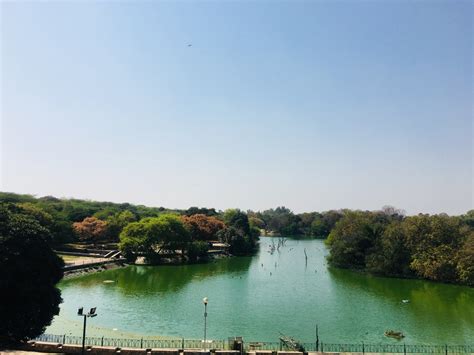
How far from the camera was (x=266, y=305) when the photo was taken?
41594 mm

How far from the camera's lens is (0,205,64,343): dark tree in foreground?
2055 centimetres

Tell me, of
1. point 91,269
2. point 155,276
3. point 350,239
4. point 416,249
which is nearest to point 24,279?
point 155,276

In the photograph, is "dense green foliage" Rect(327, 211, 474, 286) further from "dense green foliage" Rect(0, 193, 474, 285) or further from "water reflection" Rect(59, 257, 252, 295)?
"water reflection" Rect(59, 257, 252, 295)

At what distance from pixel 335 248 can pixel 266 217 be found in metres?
128

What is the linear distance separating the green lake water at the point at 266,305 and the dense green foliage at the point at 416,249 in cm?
204

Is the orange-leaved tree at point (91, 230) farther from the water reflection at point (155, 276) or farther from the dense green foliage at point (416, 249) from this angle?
the dense green foliage at point (416, 249)

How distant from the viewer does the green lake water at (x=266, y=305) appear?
1276 inches

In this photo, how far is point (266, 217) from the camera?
19762 cm

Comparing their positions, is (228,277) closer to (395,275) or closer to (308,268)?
(308,268)

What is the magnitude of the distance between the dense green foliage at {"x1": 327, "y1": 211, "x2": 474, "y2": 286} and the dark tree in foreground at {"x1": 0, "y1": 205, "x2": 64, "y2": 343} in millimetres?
48910

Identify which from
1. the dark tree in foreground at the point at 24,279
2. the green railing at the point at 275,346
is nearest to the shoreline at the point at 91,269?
the green railing at the point at 275,346

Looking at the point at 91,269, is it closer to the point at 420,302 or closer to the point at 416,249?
the point at 420,302

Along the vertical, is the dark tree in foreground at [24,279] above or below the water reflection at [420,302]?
above

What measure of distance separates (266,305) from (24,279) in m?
26.3
